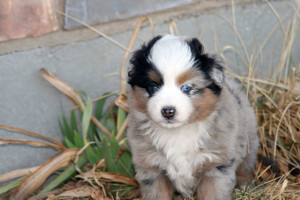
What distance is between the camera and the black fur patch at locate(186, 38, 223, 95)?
274 centimetres

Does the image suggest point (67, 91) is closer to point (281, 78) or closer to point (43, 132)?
point (43, 132)

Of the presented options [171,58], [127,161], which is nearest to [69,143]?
[127,161]

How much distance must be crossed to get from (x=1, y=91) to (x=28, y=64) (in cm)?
30

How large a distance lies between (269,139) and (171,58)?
154cm

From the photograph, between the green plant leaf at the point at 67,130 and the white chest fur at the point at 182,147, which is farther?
the green plant leaf at the point at 67,130

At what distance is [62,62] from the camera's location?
3637mm

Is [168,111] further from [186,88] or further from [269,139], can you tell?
[269,139]

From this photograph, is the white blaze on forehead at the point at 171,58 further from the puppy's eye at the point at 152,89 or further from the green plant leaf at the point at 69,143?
the green plant leaf at the point at 69,143

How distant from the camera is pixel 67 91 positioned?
3.58m

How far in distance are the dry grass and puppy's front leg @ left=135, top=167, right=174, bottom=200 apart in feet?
0.98

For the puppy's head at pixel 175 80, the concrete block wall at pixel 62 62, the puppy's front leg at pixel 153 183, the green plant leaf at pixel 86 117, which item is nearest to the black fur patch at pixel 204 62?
the puppy's head at pixel 175 80

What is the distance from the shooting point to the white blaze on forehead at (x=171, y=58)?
2.65 m

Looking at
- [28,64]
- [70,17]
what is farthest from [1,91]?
[70,17]

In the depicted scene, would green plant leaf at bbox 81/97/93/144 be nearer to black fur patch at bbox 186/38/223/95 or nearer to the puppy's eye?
the puppy's eye
